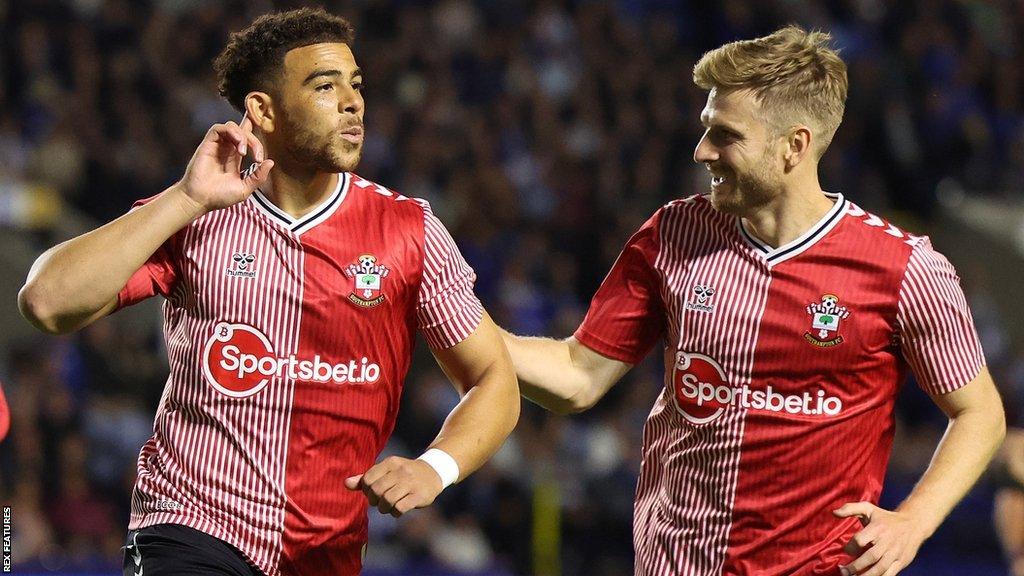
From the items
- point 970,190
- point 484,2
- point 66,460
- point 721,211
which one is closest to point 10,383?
point 66,460

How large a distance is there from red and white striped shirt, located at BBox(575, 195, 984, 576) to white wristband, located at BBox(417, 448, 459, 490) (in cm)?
71

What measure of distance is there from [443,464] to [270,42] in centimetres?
130

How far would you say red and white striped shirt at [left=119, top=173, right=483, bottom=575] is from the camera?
417 cm

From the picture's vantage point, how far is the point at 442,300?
14.3 feet

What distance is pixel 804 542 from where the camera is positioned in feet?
14.1

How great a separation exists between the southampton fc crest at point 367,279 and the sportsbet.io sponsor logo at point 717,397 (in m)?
0.89

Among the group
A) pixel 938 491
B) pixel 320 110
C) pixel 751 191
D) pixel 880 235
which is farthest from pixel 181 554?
pixel 880 235

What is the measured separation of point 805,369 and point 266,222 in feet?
5.12

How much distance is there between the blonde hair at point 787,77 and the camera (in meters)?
4.39

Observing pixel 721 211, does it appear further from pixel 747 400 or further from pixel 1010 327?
pixel 1010 327

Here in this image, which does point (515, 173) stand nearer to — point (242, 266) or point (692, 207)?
point (692, 207)

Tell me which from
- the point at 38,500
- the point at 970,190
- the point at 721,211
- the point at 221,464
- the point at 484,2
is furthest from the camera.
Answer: the point at 484,2

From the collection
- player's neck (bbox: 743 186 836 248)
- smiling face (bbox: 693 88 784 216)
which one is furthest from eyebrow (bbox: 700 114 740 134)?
player's neck (bbox: 743 186 836 248)

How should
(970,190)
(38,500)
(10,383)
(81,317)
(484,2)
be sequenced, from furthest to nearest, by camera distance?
(484,2)
(970,190)
(10,383)
(38,500)
(81,317)
